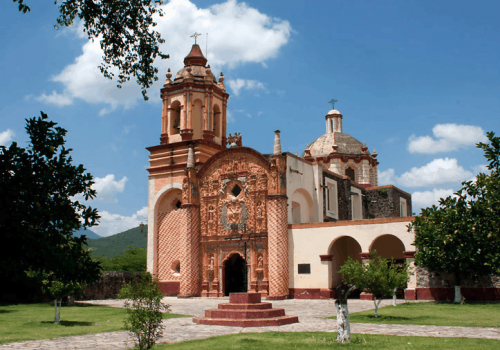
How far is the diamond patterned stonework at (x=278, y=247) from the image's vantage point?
79.5 ft

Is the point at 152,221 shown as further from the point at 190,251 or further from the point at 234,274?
the point at 234,274

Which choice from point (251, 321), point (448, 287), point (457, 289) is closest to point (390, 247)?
point (448, 287)

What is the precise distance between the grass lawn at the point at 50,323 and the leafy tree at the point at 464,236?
401 inches

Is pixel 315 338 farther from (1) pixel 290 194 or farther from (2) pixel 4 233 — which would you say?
(1) pixel 290 194

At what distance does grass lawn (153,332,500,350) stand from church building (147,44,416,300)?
40.6 ft

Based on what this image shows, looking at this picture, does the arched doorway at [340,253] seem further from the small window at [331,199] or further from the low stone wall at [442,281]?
the low stone wall at [442,281]

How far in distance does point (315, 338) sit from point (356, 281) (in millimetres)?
5836

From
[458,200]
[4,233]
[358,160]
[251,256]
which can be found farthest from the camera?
[358,160]

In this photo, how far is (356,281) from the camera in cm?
1577

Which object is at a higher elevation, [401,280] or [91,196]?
[91,196]

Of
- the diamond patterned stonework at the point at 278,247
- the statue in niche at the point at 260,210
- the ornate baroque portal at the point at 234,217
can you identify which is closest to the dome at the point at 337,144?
the ornate baroque portal at the point at 234,217

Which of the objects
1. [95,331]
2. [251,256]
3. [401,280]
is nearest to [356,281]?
[401,280]

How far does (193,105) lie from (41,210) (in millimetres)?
25743

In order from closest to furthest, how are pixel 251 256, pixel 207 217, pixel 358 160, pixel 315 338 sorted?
pixel 315 338 < pixel 251 256 < pixel 207 217 < pixel 358 160
